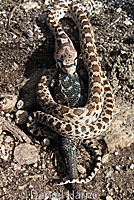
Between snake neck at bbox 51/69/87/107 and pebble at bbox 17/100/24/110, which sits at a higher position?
snake neck at bbox 51/69/87/107

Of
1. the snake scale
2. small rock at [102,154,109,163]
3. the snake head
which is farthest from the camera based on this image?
the snake head

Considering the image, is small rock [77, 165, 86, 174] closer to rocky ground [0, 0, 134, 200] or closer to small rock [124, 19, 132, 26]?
rocky ground [0, 0, 134, 200]

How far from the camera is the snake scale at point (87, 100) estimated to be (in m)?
7.09

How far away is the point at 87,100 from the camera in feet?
25.0

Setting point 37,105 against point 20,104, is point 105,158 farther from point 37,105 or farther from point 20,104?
point 20,104

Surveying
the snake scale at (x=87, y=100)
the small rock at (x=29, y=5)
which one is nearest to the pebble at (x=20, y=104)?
the snake scale at (x=87, y=100)

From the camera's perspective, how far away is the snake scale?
23.2 ft

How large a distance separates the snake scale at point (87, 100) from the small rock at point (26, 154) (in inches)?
14.0

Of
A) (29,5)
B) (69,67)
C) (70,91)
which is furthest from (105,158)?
(29,5)

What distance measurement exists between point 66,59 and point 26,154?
2.24 m

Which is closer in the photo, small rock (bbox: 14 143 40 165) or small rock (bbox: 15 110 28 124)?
small rock (bbox: 14 143 40 165)

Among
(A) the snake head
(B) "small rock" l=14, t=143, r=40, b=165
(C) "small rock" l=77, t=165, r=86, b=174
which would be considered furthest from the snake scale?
(B) "small rock" l=14, t=143, r=40, b=165

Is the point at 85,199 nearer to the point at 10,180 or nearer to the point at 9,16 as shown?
the point at 10,180

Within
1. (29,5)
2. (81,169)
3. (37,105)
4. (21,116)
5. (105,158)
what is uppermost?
(29,5)
